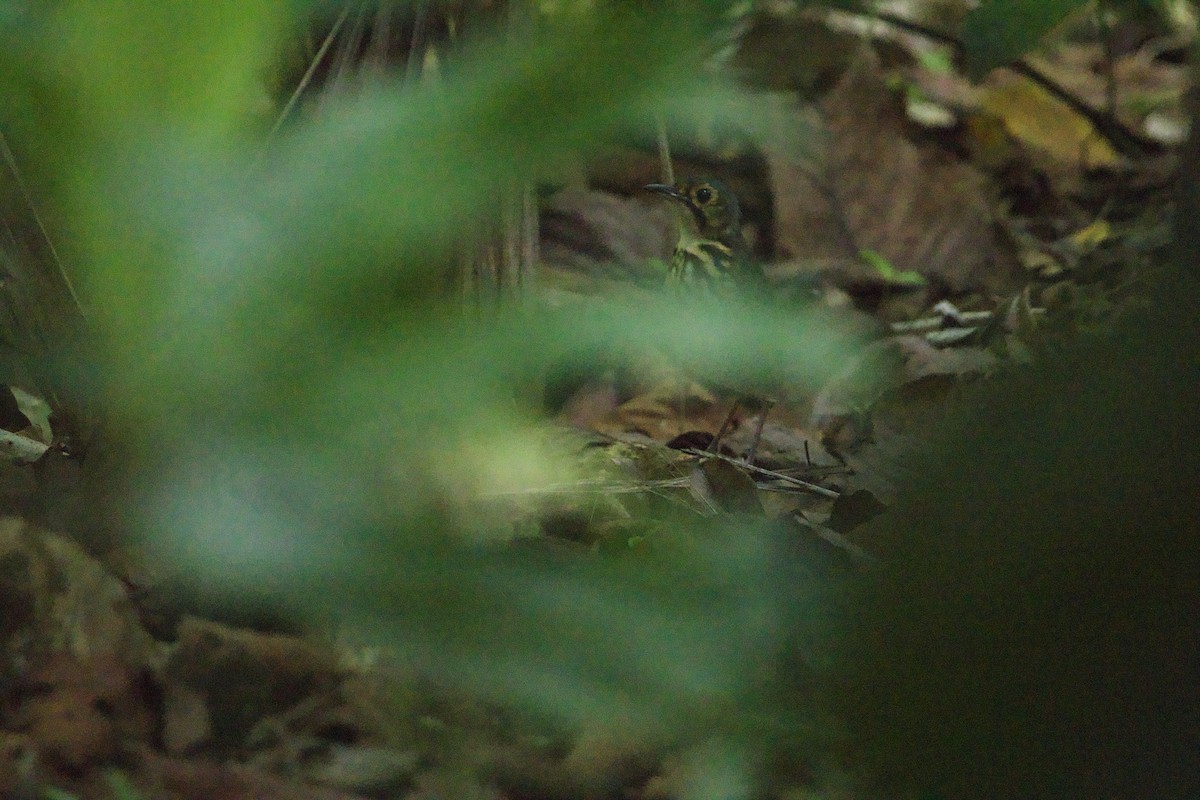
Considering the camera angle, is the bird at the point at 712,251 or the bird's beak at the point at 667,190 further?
the bird's beak at the point at 667,190

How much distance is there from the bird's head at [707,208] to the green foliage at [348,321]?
3.13 meters

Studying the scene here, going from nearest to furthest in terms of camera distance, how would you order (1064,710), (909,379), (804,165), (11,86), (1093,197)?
(11,86)
(1064,710)
(909,379)
(804,165)
(1093,197)

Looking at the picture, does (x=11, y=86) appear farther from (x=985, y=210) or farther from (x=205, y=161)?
(x=985, y=210)

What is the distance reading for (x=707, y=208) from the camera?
3.77 metres

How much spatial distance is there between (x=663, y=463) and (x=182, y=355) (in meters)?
2.02

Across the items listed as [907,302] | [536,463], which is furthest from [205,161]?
[907,302]

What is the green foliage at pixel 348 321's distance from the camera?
0.55m

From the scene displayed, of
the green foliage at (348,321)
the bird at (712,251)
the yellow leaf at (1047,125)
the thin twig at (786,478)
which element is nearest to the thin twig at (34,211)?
the green foliage at (348,321)

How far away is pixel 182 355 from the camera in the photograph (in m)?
0.58

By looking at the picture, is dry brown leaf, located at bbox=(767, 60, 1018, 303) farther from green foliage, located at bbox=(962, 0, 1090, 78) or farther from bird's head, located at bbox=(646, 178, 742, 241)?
green foliage, located at bbox=(962, 0, 1090, 78)

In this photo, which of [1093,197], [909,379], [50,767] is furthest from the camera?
[1093,197]

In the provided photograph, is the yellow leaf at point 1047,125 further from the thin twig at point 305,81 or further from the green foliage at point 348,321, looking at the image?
the green foliage at point 348,321

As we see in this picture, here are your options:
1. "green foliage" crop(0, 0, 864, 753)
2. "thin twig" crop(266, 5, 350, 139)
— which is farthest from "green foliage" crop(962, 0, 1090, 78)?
"green foliage" crop(0, 0, 864, 753)

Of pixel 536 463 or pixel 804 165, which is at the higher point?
pixel 804 165
